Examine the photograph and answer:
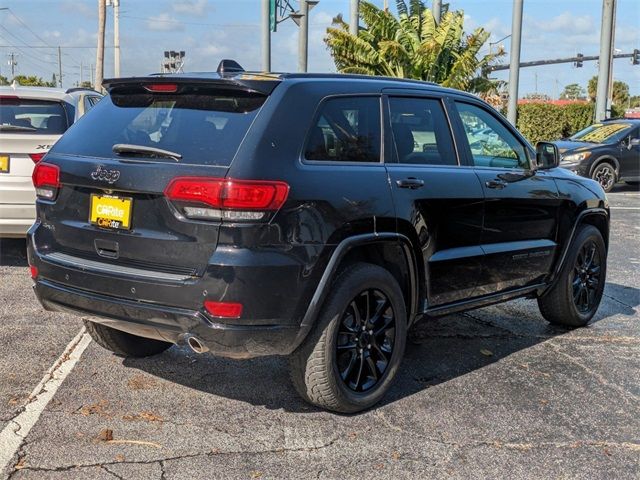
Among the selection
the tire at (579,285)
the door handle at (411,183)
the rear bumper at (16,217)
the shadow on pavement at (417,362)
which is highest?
the door handle at (411,183)

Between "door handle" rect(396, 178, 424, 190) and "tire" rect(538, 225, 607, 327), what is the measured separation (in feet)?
6.71

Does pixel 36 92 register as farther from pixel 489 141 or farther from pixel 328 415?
pixel 328 415

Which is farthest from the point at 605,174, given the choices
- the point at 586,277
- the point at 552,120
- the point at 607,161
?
the point at 586,277

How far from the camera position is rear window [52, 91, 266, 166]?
3717 mm

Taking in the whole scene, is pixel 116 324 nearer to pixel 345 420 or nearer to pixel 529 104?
pixel 345 420

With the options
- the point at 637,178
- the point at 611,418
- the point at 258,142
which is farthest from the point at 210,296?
the point at 637,178

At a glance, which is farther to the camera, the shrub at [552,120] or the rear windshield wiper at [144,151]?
the shrub at [552,120]

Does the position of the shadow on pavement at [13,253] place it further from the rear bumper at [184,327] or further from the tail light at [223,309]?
the tail light at [223,309]

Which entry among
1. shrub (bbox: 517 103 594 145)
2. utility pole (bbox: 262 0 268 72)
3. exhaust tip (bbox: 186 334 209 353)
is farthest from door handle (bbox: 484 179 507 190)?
shrub (bbox: 517 103 594 145)

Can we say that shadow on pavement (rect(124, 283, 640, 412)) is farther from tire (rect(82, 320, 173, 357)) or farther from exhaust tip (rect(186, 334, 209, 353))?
exhaust tip (rect(186, 334, 209, 353))

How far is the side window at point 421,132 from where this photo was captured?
4.52 m

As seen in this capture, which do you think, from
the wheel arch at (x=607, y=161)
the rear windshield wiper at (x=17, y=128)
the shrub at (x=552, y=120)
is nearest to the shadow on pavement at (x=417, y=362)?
the rear windshield wiper at (x=17, y=128)

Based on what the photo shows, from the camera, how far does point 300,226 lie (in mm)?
3664

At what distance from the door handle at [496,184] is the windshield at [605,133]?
43.9 feet
